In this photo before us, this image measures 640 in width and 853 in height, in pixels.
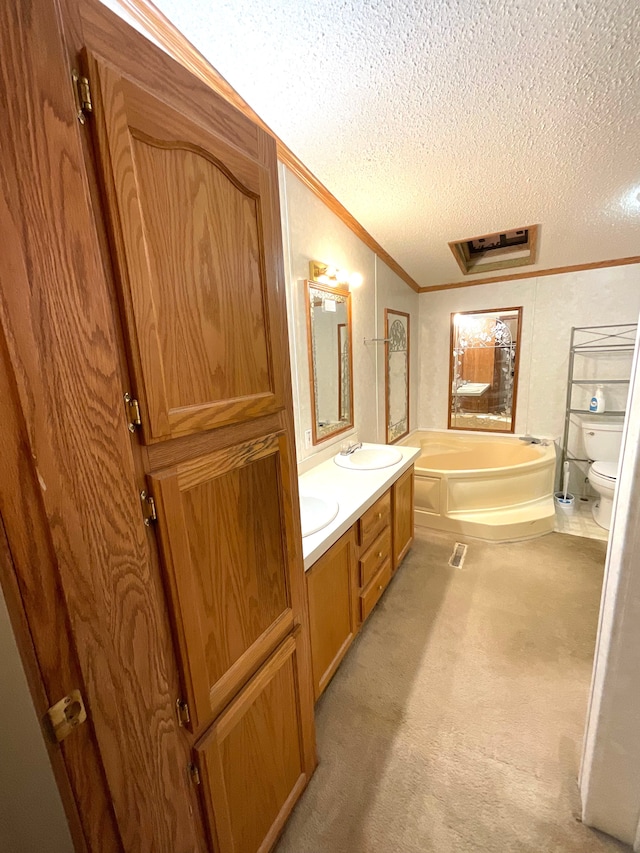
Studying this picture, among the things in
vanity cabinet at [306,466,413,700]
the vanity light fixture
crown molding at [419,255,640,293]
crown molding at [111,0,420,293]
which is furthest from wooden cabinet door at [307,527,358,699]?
crown molding at [419,255,640,293]

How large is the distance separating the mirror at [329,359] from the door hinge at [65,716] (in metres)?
1.66

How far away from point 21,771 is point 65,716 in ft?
0.22

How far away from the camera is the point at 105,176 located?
53 centimetres

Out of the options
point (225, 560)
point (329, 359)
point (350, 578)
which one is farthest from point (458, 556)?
point (225, 560)

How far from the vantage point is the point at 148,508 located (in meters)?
0.64

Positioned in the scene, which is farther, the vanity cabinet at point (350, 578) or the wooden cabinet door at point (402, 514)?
the wooden cabinet door at point (402, 514)

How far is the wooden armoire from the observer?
0.47m

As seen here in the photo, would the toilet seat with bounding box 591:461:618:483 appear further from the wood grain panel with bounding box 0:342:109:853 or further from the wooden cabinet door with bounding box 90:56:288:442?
the wood grain panel with bounding box 0:342:109:853

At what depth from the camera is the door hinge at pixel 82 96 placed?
500 millimetres

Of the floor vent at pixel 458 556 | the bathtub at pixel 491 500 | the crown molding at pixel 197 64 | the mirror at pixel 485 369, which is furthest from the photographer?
the mirror at pixel 485 369

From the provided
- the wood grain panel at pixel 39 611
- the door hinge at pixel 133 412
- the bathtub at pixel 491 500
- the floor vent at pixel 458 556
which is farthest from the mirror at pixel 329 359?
the wood grain panel at pixel 39 611

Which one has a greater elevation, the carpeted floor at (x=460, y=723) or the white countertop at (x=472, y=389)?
the white countertop at (x=472, y=389)

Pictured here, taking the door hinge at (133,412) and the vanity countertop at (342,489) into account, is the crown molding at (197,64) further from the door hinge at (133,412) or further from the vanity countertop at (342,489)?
the vanity countertop at (342,489)

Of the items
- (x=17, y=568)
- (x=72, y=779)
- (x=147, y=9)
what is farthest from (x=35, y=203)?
(x=147, y=9)
